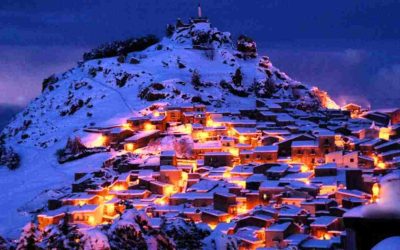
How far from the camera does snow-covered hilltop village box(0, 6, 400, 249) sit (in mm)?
28719

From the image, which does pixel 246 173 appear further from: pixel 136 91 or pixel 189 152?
pixel 136 91

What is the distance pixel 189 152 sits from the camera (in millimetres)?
43344

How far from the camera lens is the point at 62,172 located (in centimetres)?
4578

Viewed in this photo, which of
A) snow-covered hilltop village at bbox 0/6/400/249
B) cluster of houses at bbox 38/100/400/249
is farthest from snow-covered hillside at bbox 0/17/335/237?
cluster of houses at bbox 38/100/400/249

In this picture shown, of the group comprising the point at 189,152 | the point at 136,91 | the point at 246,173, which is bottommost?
the point at 246,173

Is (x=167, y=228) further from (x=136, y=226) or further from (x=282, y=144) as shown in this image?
(x=282, y=144)

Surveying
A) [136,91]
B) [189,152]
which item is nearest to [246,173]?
[189,152]

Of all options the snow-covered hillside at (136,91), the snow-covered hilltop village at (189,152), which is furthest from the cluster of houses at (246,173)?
the snow-covered hillside at (136,91)

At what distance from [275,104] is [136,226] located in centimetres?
4993

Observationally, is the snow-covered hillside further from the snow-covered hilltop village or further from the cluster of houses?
the cluster of houses

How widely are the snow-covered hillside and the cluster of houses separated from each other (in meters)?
4.04

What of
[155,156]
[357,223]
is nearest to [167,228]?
[357,223]

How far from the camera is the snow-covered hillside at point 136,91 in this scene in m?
49.9

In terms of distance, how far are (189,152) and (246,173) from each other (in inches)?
255
